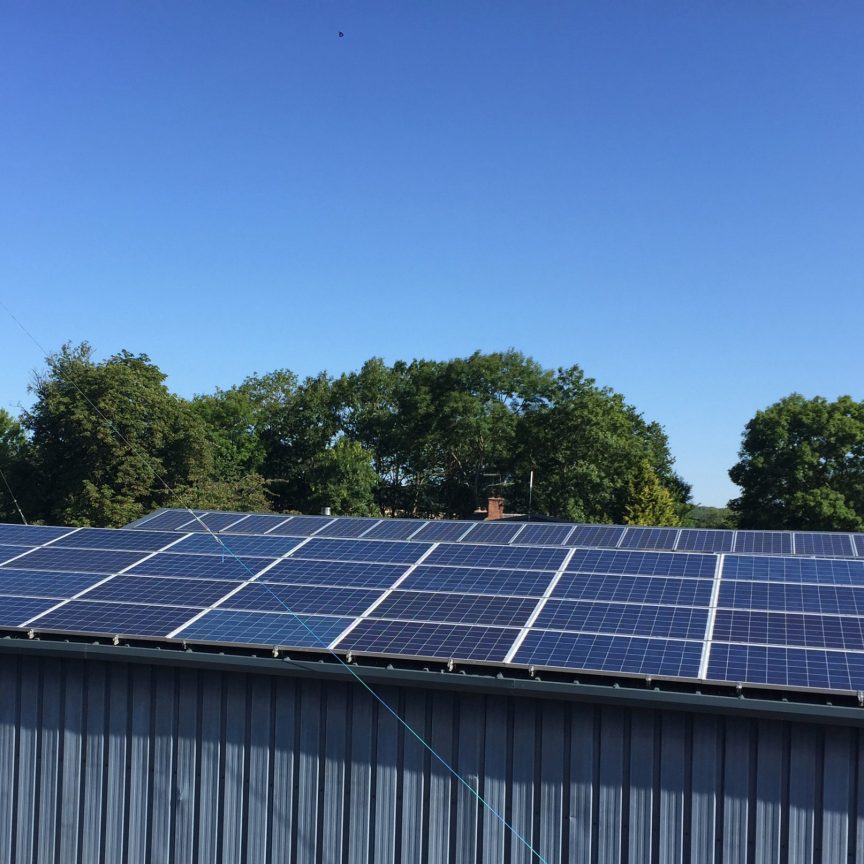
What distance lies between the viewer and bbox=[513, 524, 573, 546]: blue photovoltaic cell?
55.7 feet

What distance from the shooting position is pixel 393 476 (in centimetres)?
8450

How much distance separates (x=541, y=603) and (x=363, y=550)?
147 inches

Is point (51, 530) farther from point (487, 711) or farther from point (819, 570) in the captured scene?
point (819, 570)

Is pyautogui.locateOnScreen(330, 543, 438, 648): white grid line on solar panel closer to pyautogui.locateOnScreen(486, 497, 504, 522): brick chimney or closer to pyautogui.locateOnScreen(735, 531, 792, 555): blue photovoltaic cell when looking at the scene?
pyautogui.locateOnScreen(735, 531, 792, 555): blue photovoltaic cell

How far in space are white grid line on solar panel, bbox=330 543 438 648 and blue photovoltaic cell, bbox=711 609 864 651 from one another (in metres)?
4.19

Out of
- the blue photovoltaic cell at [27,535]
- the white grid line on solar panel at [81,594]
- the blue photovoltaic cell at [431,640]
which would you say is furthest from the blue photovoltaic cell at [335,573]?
the blue photovoltaic cell at [27,535]

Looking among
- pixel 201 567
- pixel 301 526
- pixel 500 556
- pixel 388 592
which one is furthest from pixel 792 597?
pixel 301 526

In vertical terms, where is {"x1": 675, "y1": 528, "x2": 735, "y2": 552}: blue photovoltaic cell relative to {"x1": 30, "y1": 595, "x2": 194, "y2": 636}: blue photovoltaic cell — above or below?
→ above

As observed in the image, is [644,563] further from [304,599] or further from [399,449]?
[399,449]

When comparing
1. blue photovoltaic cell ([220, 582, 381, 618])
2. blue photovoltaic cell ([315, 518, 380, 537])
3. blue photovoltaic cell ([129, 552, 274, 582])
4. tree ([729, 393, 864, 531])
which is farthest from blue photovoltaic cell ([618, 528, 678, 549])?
→ tree ([729, 393, 864, 531])

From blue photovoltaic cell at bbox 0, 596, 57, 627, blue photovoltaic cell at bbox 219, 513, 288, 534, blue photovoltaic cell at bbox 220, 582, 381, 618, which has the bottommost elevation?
blue photovoltaic cell at bbox 0, 596, 57, 627

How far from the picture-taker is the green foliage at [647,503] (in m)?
60.8

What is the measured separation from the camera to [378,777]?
9.75 meters

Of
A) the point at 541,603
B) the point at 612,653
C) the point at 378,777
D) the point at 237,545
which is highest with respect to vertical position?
the point at 237,545
